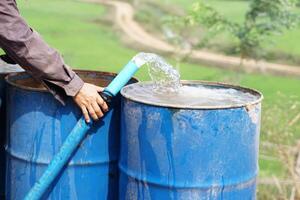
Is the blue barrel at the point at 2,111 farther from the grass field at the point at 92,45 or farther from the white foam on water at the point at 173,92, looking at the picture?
the grass field at the point at 92,45

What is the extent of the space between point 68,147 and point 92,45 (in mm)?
12465

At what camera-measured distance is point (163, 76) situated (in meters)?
2.72

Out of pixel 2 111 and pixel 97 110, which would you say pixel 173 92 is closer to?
pixel 97 110

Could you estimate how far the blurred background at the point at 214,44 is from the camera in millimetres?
4398

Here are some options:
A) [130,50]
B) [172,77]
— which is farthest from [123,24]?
[172,77]

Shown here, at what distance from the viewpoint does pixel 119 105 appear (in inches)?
102

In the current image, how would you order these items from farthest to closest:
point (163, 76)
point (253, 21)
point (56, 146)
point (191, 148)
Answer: point (253, 21) < point (163, 76) < point (56, 146) < point (191, 148)

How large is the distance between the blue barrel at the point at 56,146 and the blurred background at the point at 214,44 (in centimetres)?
159

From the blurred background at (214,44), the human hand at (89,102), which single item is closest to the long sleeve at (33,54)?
Answer: the human hand at (89,102)

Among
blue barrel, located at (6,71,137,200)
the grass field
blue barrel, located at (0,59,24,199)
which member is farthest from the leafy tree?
blue barrel, located at (6,71,137,200)

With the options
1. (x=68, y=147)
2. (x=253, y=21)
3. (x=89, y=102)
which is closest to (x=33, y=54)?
(x=89, y=102)

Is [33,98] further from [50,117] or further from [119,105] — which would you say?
[119,105]

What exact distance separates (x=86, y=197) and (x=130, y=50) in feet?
39.9

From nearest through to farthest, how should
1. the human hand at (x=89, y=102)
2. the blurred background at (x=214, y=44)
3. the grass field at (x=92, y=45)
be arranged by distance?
the human hand at (x=89, y=102) → the blurred background at (x=214, y=44) → the grass field at (x=92, y=45)
